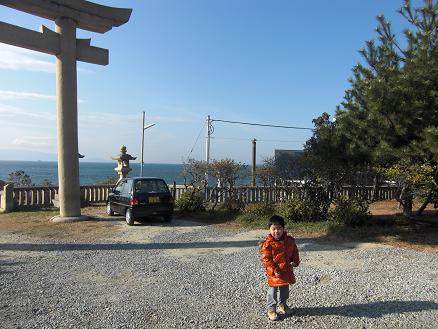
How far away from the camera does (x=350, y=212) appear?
11047mm

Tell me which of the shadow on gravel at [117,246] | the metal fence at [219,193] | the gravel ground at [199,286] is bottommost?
the shadow on gravel at [117,246]

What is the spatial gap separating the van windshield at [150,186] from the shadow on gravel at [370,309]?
8.40m

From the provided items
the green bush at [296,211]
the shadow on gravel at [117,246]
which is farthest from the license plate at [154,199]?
the green bush at [296,211]

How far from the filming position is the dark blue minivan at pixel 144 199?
1248cm

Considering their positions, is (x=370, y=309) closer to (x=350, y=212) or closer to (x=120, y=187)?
(x=350, y=212)

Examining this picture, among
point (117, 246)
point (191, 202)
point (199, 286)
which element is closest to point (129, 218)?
point (191, 202)

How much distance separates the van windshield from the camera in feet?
42.1

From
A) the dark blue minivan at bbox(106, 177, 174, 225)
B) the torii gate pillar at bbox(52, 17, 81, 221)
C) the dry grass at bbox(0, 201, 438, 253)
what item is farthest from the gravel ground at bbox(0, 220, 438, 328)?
the torii gate pillar at bbox(52, 17, 81, 221)

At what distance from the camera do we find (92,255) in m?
8.24

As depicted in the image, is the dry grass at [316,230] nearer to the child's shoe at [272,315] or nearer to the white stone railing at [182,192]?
the white stone railing at [182,192]

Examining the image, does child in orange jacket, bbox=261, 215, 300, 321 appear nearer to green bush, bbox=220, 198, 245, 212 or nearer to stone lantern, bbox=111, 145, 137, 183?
green bush, bbox=220, 198, 245, 212

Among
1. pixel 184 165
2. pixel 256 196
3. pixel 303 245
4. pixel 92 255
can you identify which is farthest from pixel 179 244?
pixel 256 196

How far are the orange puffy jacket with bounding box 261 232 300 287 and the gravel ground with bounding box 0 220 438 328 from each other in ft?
1.47

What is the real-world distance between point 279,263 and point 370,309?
1.31 m
